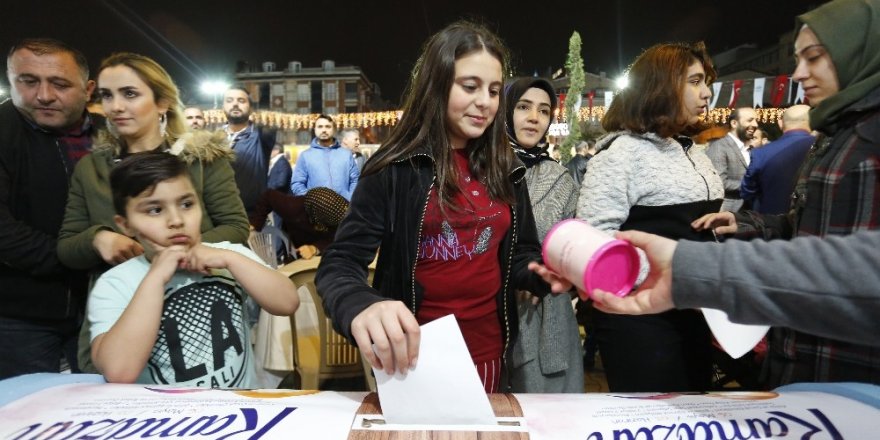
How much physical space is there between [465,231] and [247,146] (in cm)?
332

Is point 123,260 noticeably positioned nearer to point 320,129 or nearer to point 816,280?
point 816,280

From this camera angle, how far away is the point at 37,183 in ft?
5.69

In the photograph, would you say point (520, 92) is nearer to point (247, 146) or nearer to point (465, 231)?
point (465, 231)

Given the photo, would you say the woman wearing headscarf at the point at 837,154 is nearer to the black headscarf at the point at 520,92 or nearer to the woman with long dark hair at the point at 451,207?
the woman with long dark hair at the point at 451,207

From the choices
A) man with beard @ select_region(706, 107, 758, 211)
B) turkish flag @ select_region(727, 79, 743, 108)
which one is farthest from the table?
turkish flag @ select_region(727, 79, 743, 108)

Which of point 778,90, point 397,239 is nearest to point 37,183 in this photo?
point 397,239

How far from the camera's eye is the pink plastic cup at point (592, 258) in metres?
0.71

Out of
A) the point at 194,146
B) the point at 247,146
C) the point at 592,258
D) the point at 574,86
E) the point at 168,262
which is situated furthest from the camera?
the point at 574,86

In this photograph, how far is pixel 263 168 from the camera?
4168 mm

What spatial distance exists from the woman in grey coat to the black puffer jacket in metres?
0.22

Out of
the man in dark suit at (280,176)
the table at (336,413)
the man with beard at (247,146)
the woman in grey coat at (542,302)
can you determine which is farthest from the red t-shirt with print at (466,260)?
the man in dark suit at (280,176)

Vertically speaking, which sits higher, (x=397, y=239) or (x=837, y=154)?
(x=837, y=154)

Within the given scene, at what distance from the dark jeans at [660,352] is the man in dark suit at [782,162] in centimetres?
217

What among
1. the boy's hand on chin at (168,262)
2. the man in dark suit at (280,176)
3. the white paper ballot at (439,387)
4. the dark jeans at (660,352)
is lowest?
the dark jeans at (660,352)
